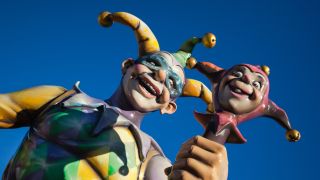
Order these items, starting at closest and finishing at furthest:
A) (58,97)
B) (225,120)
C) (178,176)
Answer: (178,176), (225,120), (58,97)

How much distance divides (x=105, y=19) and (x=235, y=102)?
1206 mm

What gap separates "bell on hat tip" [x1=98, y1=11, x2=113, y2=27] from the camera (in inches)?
116

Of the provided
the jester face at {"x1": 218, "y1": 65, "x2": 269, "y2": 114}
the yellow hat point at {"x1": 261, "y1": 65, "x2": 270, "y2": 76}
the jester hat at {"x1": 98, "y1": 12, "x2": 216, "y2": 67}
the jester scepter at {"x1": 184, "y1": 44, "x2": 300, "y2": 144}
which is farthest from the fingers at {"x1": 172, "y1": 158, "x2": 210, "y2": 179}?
the jester hat at {"x1": 98, "y1": 12, "x2": 216, "y2": 67}

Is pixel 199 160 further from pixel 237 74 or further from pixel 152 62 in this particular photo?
pixel 152 62

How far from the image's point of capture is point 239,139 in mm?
2068

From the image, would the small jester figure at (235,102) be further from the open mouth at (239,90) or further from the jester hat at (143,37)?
the jester hat at (143,37)

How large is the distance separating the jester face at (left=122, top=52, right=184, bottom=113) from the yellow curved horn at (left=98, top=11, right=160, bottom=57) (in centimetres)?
15

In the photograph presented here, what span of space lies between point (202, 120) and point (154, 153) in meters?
0.65

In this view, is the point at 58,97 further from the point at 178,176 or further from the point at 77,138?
the point at 178,176

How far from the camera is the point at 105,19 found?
9.70ft

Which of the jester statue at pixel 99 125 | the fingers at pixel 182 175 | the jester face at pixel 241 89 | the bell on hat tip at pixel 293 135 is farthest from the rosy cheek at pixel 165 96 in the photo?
the fingers at pixel 182 175

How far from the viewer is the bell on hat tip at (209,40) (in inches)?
104

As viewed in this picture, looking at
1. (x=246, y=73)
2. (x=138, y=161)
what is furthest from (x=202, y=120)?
(x=138, y=161)

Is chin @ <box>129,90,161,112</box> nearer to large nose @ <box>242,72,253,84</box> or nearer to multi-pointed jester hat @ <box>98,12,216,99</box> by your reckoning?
multi-pointed jester hat @ <box>98,12,216,99</box>
